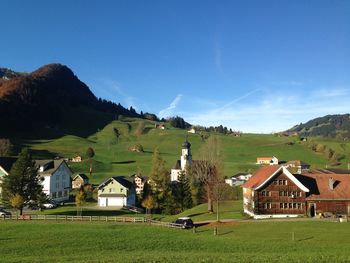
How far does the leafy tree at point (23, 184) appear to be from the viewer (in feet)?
206

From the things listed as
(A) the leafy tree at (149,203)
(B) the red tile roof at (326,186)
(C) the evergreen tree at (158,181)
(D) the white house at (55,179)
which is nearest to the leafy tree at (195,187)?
(C) the evergreen tree at (158,181)

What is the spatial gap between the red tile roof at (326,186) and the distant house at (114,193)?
39322 millimetres

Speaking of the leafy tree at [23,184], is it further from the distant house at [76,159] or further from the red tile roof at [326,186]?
the distant house at [76,159]

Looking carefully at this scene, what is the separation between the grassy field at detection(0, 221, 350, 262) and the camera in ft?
89.1

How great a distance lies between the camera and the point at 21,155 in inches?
2554

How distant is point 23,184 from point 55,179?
2544 centimetres

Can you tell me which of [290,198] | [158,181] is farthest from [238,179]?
[290,198]

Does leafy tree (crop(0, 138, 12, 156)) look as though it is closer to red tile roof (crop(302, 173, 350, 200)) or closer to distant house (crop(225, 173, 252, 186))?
distant house (crop(225, 173, 252, 186))

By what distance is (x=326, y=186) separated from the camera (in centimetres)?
5844

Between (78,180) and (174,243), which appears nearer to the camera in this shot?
(174,243)

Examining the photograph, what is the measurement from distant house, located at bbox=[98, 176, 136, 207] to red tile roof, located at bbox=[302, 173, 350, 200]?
129ft

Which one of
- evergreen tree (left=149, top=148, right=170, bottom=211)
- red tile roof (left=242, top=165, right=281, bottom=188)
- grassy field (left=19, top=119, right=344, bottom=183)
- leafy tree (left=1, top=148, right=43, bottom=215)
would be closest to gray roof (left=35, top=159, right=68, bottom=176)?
grassy field (left=19, top=119, right=344, bottom=183)

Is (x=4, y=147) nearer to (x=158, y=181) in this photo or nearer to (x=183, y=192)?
(x=158, y=181)

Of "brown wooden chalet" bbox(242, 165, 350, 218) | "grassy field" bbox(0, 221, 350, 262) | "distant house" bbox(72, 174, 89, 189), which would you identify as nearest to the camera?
"grassy field" bbox(0, 221, 350, 262)
